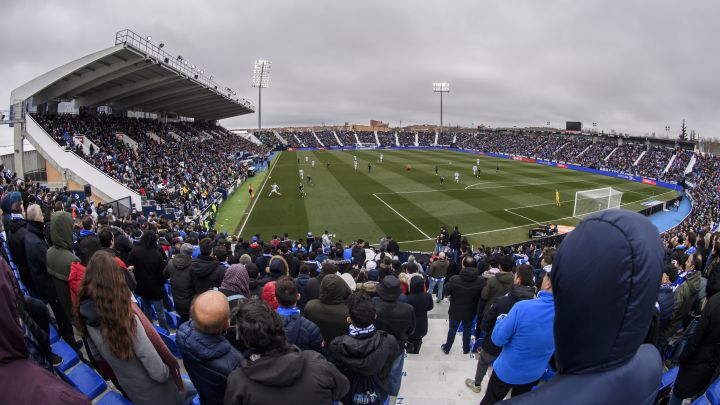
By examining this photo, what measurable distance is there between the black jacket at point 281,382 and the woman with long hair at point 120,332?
972 millimetres

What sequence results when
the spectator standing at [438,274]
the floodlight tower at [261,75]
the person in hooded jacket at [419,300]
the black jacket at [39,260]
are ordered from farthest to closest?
the floodlight tower at [261,75] < the spectator standing at [438,274] < the person in hooded jacket at [419,300] < the black jacket at [39,260]

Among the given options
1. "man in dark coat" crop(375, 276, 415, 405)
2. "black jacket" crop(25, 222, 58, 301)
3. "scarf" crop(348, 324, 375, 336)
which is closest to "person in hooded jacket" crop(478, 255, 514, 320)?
"man in dark coat" crop(375, 276, 415, 405)

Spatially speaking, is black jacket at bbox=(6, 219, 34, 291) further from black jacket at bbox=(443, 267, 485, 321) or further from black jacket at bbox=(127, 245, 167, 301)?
black jacket at bbox=(443, 267, 485, 321)

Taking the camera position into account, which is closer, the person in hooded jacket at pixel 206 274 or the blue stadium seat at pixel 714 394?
the blue stadium seat at pixel 714 394

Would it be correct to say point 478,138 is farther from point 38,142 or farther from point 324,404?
point 324,404

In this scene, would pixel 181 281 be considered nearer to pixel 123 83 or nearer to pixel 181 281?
pixel 181 281

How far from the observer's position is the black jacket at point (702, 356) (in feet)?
13.3

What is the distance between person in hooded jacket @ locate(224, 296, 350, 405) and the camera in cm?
238

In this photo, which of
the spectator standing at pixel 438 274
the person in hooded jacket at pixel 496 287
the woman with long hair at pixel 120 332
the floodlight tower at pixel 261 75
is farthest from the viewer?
the floodlight tower at pixel 261 75

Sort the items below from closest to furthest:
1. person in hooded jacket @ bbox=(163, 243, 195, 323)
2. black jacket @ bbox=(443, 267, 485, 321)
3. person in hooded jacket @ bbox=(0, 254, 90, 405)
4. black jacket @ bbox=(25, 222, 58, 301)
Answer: person in hooded jacket @ bbox=(0, 254, 90, 405) → black jacket @ bbox=(25, 222, 58, 301) → person in hooded jacket @ bbox=(163, 243, 195, 323) → black jacket @ bbox=(443, 267, 485, 321)

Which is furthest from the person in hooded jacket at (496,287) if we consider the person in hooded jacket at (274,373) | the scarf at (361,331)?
the person in hooded jacket at (274,373)

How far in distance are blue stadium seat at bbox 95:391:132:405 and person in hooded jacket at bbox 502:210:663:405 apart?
11.7 ft

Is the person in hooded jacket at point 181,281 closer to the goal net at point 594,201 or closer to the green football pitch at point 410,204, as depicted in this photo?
the green football pitch at point 410,204

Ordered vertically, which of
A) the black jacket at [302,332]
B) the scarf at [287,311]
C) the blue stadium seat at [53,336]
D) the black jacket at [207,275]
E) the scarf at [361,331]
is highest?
Answer: the scarf at [361,331]
